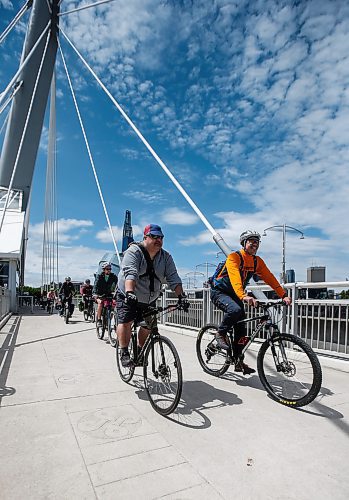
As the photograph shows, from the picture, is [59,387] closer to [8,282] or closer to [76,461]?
[76,461]

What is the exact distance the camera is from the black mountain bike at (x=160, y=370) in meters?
3.26

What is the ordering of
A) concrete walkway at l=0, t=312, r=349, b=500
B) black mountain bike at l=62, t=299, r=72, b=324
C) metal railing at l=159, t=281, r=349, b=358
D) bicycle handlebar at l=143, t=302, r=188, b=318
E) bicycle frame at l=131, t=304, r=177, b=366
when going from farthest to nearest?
black mountain bike at l=62, t=299, r=72, b=324, metal railing at l=159, t=281, r=349, b=358, bicycle handlebar at l=143, t=302, r=188, b=318, bicycle frame at l=131, t=304, r=177, b=366, concrete walkway at l=0, t=312, r=349, b=500

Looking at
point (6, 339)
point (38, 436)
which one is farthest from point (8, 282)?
point (38, 436)

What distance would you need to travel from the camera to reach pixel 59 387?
425 centimetres

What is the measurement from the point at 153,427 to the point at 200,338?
2.20m

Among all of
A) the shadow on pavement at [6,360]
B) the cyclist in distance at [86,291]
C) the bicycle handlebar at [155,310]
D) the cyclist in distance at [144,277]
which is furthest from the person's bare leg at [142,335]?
the cyclist in distance at [86,291]

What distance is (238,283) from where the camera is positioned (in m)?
4.11

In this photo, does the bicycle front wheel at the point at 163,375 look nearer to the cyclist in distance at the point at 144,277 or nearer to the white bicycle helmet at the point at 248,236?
the cyclist in distance at the point at 144,277

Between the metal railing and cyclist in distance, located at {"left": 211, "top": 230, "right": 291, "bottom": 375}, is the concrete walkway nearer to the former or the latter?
cyclist in distance, located at {"left": 211, "top": 230, "right": 291, "bottom": 375}

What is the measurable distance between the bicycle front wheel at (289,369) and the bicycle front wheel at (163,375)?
111cm

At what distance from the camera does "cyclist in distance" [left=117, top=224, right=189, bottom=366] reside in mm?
3895

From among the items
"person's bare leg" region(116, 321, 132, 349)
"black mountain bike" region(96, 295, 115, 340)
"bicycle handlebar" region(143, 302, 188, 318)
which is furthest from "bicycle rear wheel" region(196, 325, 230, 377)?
"black mountain bike" region(96, 295, 115, 340)

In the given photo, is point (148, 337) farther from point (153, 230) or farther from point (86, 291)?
point (86, 291)

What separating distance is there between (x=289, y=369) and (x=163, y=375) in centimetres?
137
